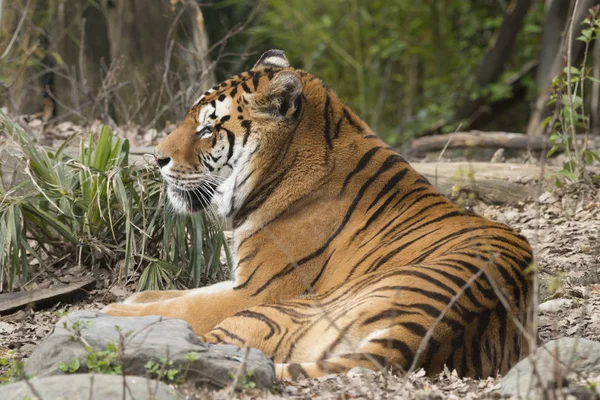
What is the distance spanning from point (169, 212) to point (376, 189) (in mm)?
1529

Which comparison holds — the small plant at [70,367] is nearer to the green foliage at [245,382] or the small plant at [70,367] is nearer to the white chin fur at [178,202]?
the green foliage at [245,382]

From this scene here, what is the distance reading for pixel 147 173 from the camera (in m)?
5.85

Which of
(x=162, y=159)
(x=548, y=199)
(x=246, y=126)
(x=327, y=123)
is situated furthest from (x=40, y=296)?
(x=548, y=199)

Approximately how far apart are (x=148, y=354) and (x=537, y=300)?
1479mm

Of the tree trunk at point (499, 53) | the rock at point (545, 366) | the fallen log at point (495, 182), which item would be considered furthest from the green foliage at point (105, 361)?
the tree trunk at point (499, 53)

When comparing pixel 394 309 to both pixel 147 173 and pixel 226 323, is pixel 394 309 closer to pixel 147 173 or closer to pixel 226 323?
pixel 226 323

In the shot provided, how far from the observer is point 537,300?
333 cm

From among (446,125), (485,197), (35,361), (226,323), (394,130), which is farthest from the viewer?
(394,130)

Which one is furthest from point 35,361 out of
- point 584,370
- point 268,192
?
point 584,370

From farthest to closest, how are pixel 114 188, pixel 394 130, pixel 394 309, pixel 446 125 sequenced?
pixel 394 130 → pixel 446 125 → pixel 114 188 → pixel 394 309

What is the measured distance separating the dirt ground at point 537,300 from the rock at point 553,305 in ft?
0.06

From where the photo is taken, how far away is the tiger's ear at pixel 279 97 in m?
4.75

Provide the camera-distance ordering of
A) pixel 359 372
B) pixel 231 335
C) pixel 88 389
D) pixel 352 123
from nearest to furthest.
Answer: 1. pixel 88 389
2. pixel 359 372
3. pixel 231 335
4. pixel 352 123

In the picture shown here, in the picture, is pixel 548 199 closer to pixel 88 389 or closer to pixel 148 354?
pixel 148 354
